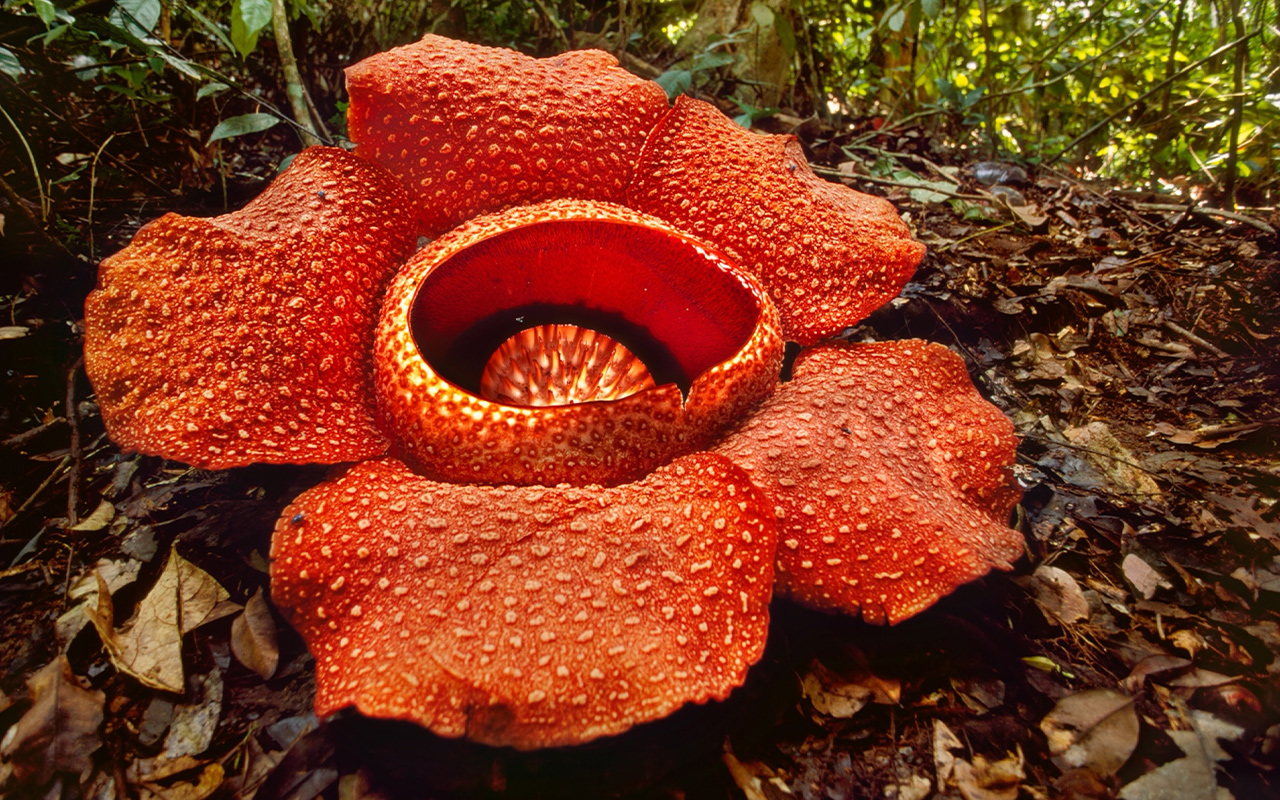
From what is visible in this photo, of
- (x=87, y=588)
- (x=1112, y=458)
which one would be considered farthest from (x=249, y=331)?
(x=1112, y=458)

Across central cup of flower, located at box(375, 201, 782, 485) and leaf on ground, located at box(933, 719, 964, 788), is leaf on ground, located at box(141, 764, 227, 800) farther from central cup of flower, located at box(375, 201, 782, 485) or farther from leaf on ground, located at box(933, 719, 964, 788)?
leaf on ground, located at box(933, 719, 964, 788)

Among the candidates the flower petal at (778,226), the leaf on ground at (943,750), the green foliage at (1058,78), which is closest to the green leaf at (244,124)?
the flower petal at (778,226)

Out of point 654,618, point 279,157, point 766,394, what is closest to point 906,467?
point 766,394

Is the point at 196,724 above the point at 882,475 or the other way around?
the other way around

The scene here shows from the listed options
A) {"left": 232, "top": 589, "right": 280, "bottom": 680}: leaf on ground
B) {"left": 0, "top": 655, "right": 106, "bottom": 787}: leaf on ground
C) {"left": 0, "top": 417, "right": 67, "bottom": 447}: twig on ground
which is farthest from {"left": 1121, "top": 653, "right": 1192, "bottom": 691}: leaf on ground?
{"left": 0, "top": 417, "right": 67, "bottom": 447}: twig on ground

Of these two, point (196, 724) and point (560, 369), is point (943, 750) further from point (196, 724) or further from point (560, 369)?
point (196, 724)

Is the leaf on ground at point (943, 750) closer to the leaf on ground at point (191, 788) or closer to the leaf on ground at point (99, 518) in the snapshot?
the leaf on ground at point (191, 788)
